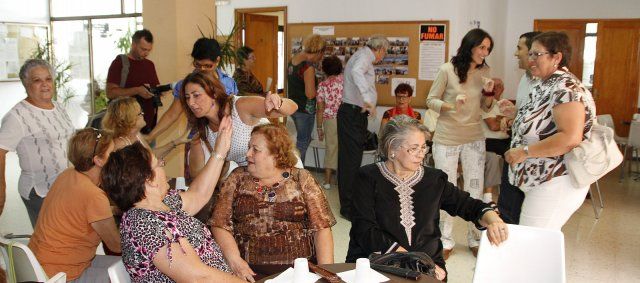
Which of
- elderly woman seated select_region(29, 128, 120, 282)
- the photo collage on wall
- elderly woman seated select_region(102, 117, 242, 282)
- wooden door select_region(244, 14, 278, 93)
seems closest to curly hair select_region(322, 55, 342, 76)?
the photo collage on wall

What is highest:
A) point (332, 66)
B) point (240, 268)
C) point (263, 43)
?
point (263, 43)

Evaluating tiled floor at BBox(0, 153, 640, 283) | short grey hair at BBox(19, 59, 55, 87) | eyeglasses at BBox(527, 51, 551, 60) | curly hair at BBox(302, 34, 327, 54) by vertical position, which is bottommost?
tiled floor at BBox(0, 153, 640, 283)

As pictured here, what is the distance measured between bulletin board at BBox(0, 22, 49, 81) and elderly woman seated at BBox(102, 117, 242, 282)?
8.57m

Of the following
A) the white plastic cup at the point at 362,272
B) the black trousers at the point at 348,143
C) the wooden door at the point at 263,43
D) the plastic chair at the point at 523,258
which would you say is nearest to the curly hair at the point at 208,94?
the white plastic cup at the point at 362,272

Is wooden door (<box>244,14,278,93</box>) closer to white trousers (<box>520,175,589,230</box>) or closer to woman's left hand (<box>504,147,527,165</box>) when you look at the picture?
woman's left hand (<box>504,147,527,165</box>)

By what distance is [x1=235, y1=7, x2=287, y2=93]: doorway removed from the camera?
8055 mm

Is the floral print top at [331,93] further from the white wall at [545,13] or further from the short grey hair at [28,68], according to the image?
the short grey hair at [28,68]

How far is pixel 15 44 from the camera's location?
9.55m

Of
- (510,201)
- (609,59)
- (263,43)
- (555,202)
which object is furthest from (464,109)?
(609,59)

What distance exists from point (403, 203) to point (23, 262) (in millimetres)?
1608

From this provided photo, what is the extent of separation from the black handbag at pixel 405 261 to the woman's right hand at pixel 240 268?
607 mm

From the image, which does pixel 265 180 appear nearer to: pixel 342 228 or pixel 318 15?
pixel 342 228

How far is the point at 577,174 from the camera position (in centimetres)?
290

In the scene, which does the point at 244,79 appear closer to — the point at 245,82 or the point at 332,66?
the point at 245,82
